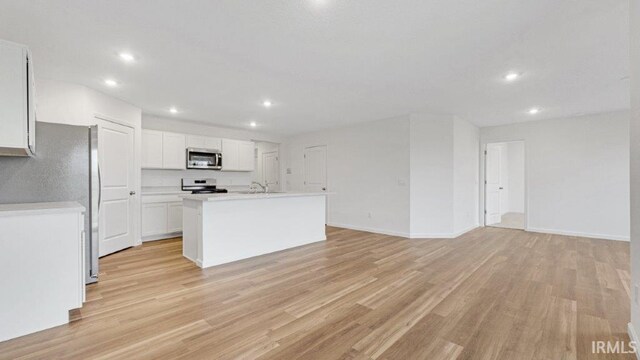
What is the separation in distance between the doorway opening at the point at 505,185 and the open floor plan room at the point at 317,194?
79 cm

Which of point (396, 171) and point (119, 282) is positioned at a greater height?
point (396, 171)

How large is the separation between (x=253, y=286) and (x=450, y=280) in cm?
219

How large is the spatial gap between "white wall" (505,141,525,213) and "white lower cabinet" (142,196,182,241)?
964cm

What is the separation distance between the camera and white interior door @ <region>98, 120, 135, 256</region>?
12.4 ft

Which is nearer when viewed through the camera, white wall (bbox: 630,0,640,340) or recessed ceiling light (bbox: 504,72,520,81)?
white wall (bbox: 630,0,640,340)

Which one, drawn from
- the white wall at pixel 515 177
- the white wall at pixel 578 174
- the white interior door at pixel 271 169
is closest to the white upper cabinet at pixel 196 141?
the white interior door at pixel 271 169

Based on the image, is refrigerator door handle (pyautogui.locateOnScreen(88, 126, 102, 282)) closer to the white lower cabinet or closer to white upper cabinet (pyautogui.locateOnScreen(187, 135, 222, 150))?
the white lower cabinet

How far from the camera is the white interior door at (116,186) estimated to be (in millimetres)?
3773

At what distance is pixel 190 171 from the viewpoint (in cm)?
570

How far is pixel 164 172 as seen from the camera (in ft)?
17.7

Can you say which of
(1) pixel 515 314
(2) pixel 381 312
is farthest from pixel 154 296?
(1) pixel 515 314

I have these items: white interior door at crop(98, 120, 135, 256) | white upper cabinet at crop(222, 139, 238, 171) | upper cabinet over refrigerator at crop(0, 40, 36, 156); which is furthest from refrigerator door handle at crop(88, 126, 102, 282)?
white upper cabinet at crop(222, 139, 238, 171)

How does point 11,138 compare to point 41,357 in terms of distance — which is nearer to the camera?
point 41,357

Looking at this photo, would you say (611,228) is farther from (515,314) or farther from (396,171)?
(515,314)
